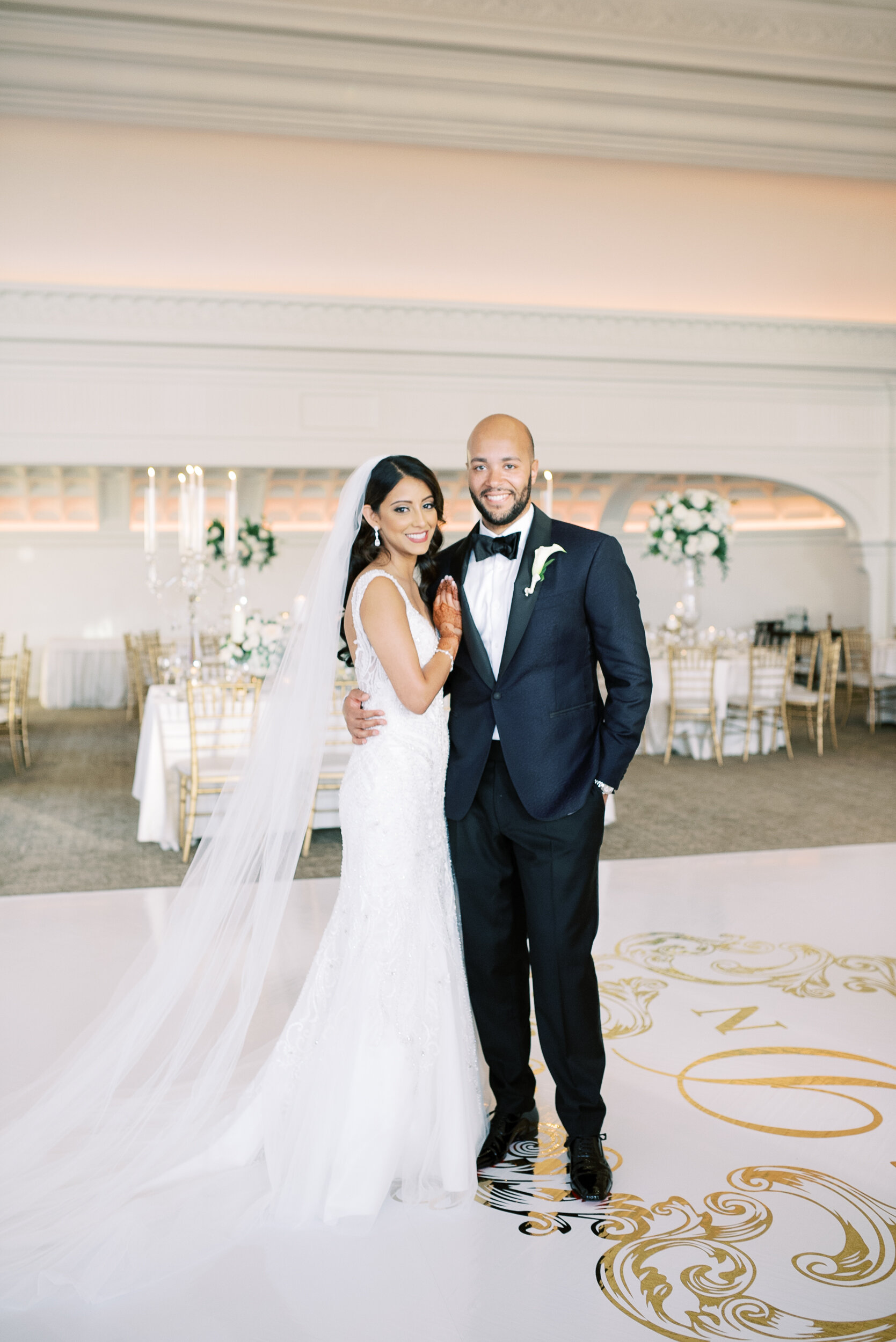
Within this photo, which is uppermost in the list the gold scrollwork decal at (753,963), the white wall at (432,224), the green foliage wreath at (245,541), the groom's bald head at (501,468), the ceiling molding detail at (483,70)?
the ceiling molding detail at (483,70)

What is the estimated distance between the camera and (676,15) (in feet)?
30.6

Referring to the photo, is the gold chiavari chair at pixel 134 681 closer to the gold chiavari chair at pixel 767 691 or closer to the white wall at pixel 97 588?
the white wall at pixel 97 588

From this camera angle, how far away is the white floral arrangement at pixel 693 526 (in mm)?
9227

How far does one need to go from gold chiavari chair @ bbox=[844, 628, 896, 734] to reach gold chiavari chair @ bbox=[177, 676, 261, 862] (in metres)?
7.08

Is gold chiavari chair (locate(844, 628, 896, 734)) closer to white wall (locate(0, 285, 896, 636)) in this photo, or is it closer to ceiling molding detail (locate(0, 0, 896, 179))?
white wall (locate(0, 285, 896, 636))

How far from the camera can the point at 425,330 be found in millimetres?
11039

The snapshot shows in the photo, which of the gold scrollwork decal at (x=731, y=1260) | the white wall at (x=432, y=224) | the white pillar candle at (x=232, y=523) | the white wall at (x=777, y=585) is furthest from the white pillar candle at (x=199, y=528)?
the white wall at (x=777, y=585)

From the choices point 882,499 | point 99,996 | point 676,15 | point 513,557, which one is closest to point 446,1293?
point 513,557

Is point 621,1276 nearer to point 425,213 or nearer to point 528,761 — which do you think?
point 528,761

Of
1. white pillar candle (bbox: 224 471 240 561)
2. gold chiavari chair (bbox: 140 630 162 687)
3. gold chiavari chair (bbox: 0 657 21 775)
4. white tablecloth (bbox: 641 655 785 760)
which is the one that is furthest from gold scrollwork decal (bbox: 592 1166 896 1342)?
gold chiavari chair (bbox: 140 630 162 687)

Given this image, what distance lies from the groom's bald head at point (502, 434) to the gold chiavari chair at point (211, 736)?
353 cm

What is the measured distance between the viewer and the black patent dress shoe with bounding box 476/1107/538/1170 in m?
2.63

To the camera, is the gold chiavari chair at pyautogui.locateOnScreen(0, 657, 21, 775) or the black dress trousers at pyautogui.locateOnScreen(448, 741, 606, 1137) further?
the gold chiavari chair at pyautogui.locateOnScreen(0, 657, 21, 775)

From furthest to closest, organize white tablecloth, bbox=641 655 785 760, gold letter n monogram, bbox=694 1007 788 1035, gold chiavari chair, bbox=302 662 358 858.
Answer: white tablecloth, bbox=641 655 785 760 → gold chiavari chair, bbox=302 662 358 858 → gold letter n monogram, bbox=694 1007 788 1035
